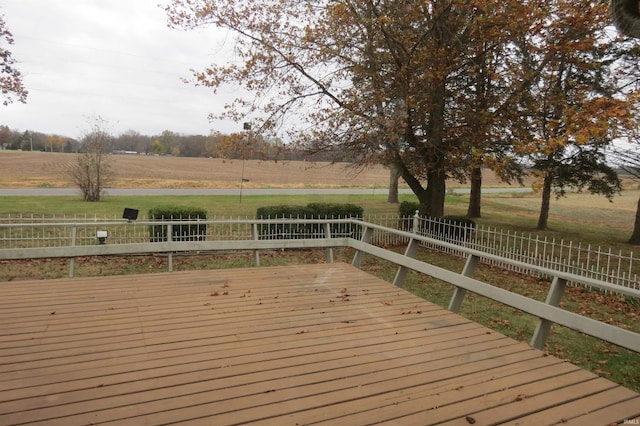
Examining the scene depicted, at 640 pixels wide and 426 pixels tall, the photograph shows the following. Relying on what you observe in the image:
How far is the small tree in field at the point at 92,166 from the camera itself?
20438 mm

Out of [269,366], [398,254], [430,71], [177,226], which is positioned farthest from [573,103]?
[269,366]

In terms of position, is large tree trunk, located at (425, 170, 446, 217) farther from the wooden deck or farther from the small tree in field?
the small tree in field

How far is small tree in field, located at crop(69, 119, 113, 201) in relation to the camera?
67.1 feet

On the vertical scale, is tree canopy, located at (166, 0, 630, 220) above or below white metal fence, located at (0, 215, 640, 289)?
above

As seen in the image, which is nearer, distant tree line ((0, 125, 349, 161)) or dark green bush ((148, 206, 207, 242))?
dark green bush ((148, 206, 207, 242))

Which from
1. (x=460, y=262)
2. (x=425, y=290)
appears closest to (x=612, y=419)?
(x=425, y=290)

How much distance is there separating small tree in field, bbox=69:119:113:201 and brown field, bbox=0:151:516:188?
5.79 ft

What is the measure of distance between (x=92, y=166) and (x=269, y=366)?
66.7ft

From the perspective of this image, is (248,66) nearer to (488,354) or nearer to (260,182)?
(488,354)

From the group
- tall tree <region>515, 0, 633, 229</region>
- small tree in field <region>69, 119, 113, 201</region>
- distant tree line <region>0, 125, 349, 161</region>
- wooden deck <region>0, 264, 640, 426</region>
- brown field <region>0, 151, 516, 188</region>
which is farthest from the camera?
brown field <region>0, 151, 516, 188</region>

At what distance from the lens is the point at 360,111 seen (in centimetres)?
1230

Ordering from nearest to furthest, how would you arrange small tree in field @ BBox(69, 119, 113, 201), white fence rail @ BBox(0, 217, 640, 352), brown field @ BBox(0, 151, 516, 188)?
white fence rail @ BBox(0, 217, 640, 352) → small tree in field @ BBox(69, 119, 113, 201) → brown field @ BBox(0, 151, 516, 188)

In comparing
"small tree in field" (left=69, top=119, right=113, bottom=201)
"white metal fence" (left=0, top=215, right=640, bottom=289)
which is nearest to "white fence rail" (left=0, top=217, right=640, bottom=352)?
"white metal fence" (left=0, top=215, right=640, bottom=289)

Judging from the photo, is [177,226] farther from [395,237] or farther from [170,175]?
[170,175]
